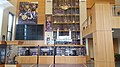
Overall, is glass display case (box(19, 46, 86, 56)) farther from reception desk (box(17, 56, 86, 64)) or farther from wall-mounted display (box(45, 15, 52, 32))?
wall-mounted display (box(45, 15, 52, 32))

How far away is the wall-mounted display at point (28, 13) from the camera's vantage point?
14.5 metres

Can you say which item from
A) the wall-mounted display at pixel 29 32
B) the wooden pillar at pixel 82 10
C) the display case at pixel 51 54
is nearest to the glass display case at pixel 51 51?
the display case at pixel 51 54

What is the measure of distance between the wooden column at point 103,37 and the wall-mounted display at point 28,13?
25.3 ft

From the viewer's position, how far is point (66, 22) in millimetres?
14703

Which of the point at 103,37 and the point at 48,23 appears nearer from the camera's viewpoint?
the point at 103,37

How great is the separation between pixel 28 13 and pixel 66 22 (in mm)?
3802

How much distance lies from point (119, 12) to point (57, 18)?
709cm

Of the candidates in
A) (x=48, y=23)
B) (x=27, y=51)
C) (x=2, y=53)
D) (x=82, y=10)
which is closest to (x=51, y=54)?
(x=27, y=51)

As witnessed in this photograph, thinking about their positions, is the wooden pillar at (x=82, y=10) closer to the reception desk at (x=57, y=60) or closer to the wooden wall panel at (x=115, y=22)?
the reception desk at (x=57, y=60)

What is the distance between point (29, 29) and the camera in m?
14.5

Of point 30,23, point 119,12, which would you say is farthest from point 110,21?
point 30,23

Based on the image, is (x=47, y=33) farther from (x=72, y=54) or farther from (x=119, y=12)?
(x=119, y=12)

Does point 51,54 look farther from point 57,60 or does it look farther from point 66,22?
point 66,22

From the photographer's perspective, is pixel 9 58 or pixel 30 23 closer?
pixel 9 58
